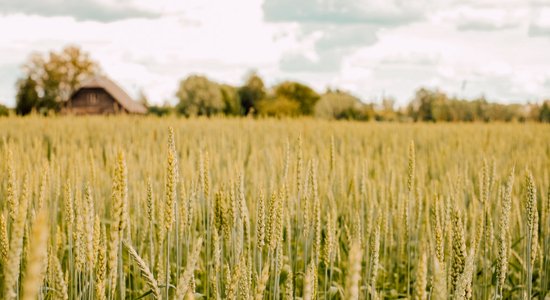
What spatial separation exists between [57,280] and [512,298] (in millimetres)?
2723

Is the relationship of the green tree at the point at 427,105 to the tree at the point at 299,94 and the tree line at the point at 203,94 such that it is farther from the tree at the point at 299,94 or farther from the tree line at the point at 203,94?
the tree at the point at 299,94

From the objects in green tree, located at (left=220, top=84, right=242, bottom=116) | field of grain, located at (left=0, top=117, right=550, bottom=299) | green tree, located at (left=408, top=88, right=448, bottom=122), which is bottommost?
field of grain, located at (left=0, top=117, right=550, bottom=299)

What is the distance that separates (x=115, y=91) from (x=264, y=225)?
51.7 meters

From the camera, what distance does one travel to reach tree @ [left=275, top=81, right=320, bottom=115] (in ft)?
202

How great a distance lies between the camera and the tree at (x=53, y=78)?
4612cm

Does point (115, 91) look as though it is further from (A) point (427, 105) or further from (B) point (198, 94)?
(A) point (427, 105)

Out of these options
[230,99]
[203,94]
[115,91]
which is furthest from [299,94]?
[115,91]

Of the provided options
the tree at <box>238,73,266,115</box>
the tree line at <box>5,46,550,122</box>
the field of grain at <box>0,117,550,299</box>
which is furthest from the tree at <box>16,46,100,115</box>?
the field of grain at <box>0,117,550,299</box>

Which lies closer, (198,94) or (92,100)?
(92,100)

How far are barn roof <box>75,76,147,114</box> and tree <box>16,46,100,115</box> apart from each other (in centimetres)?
210

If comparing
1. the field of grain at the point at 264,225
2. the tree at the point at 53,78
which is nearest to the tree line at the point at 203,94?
the tree at the point at 53,78

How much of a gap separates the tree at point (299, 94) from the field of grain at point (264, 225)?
2082 inches

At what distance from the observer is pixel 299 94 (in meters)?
63.0

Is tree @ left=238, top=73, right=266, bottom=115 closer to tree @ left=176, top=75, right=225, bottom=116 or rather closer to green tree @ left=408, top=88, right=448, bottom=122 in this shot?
tree @ left=176, top=75, right=225, bottom=116
